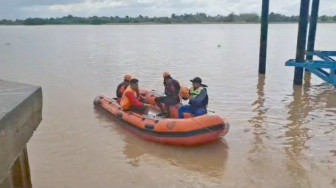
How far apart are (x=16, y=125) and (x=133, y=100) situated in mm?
4948

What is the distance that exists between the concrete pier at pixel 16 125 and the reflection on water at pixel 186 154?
2929 millimetres

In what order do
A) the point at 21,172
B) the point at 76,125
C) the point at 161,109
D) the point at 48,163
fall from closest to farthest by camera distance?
the point at 21,172 < the point at 48,163 < the point at 161,109 < the point at 76,125

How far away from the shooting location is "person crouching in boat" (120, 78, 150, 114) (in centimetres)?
722

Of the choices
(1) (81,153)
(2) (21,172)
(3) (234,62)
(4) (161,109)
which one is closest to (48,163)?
(1) (81,153)

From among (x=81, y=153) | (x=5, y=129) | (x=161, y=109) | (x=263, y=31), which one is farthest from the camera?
(x=263, y=31)

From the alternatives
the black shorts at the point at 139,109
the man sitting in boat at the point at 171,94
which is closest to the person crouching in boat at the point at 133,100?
the black shorts at the point at 139,109

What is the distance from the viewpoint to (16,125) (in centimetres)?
241

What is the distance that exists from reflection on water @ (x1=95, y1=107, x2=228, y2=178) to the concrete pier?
2929 millimetres

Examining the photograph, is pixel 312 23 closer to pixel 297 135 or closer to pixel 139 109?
pixel 297 135

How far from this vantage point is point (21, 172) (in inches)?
122

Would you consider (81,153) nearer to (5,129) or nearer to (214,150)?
(214,150)

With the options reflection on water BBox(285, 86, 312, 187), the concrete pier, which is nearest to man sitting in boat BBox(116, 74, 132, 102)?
reflection on water BBox(285, 86, 312, 187)

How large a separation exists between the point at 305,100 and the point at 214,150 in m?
5.05

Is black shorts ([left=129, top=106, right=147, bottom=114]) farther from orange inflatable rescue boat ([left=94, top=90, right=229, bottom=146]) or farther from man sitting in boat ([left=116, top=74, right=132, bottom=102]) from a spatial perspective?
man sitting in boat ([left=116, top=74, right=132, bottom=102])
